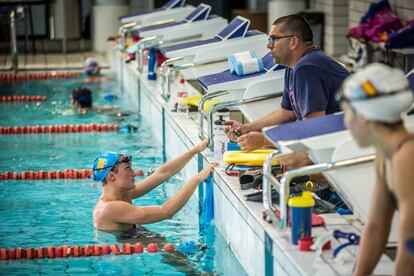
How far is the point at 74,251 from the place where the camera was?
661 centimetres

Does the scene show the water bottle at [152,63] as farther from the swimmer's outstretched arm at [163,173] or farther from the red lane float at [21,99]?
the swimmer's outstretched arm at [163,173]

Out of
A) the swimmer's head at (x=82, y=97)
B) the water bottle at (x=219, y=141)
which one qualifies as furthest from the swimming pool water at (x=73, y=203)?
the water bottle at (x=219, y=141)

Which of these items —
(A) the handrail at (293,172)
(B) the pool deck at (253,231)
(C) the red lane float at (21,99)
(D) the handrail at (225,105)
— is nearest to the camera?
(B) the pool deck at (253,231)

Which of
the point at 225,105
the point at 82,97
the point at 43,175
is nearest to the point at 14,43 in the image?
the point at 82,97

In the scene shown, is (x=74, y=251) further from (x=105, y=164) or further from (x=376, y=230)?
(x=376, y=230)

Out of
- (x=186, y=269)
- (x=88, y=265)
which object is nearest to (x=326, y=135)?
(x=186, y=269)

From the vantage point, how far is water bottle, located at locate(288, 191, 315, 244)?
5086 mm

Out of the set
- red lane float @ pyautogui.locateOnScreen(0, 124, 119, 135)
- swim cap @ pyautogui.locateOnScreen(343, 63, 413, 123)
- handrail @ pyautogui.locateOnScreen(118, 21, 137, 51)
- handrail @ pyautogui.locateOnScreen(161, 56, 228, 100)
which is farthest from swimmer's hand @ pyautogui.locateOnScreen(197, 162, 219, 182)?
handrail @ pyautogui.locateOnScreen(118, 21, 137, 51)

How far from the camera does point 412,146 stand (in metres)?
3.99

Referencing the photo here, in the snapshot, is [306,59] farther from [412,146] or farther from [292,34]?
[412,146]

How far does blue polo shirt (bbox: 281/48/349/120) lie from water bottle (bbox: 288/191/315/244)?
55.7 inches

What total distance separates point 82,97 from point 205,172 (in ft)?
18.2

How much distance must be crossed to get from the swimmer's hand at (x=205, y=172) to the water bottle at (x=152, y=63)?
514 cm

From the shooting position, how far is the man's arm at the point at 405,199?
13.0ft
